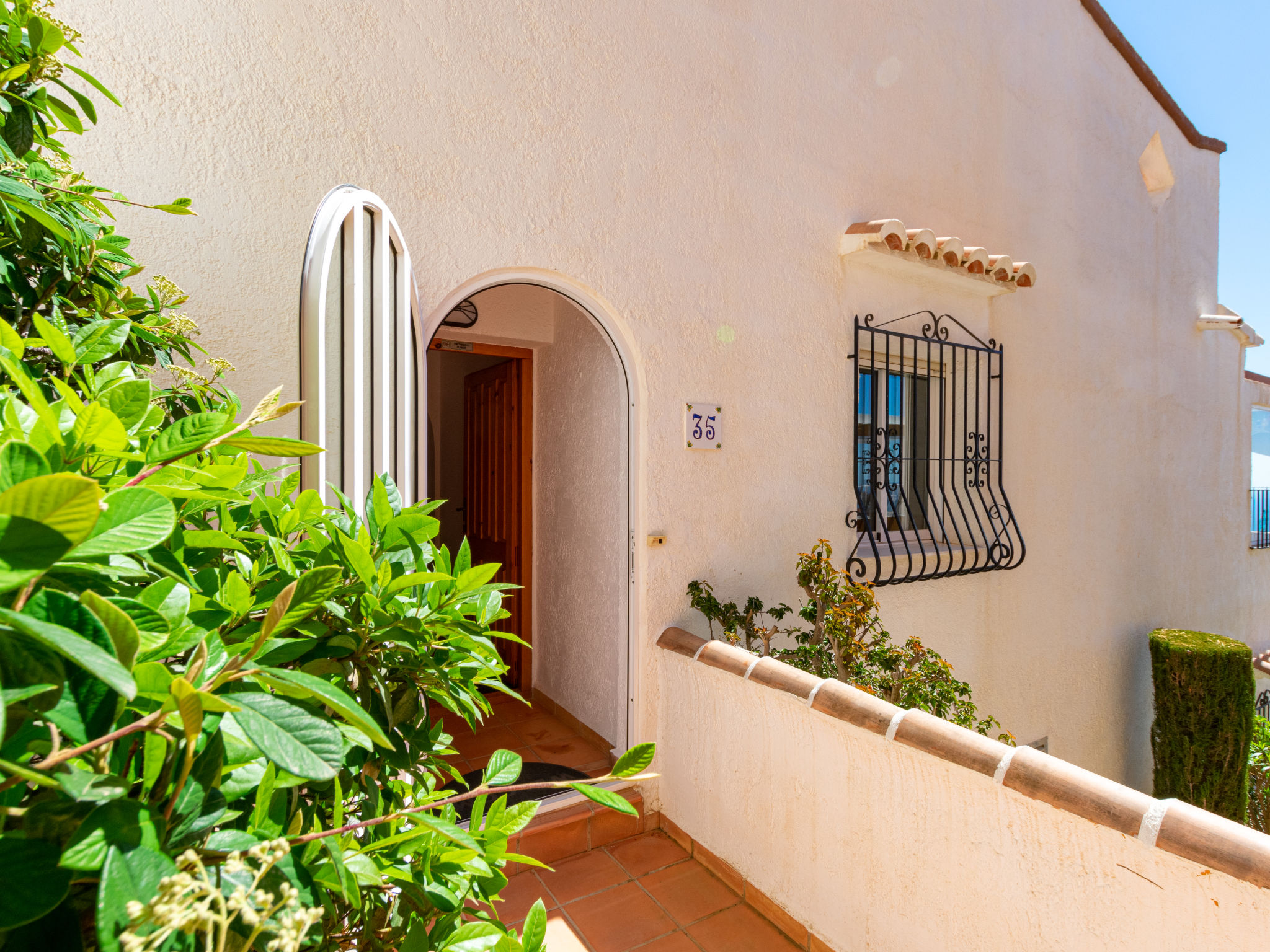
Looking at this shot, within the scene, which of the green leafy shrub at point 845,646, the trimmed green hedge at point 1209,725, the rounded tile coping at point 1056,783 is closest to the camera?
the rounded tile coping at point 1056,783

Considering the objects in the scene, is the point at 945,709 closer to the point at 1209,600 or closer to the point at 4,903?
the point at 4,903

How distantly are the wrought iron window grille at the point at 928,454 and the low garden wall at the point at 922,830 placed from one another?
1459 millimetres

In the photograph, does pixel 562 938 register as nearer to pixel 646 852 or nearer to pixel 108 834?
pixel 646 852

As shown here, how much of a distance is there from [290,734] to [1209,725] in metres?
6.55

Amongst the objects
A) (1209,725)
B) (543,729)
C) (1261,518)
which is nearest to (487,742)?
(543,729)

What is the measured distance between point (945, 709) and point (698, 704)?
0.95 metres

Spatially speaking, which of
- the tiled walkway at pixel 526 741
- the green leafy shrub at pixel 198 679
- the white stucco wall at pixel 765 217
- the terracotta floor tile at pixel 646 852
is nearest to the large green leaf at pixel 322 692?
the green leafy shrub at pixel 198 679

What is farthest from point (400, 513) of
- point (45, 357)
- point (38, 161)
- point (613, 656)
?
point (613, 656)

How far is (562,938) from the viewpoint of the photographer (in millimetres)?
2219

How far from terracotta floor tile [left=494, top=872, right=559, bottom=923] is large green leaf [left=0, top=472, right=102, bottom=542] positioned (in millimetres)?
2410

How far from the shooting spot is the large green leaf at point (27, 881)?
1.01ft

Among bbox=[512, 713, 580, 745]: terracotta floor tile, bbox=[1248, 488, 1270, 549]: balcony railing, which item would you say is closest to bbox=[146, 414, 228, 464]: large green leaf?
bbox=[512, 713, 580, 745]: terracotta floor tile

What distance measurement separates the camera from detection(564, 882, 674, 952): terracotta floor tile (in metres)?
2.24

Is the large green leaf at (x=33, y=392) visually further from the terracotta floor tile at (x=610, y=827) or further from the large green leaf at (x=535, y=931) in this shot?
the terracotta floor tile at (x=610, y=827)
